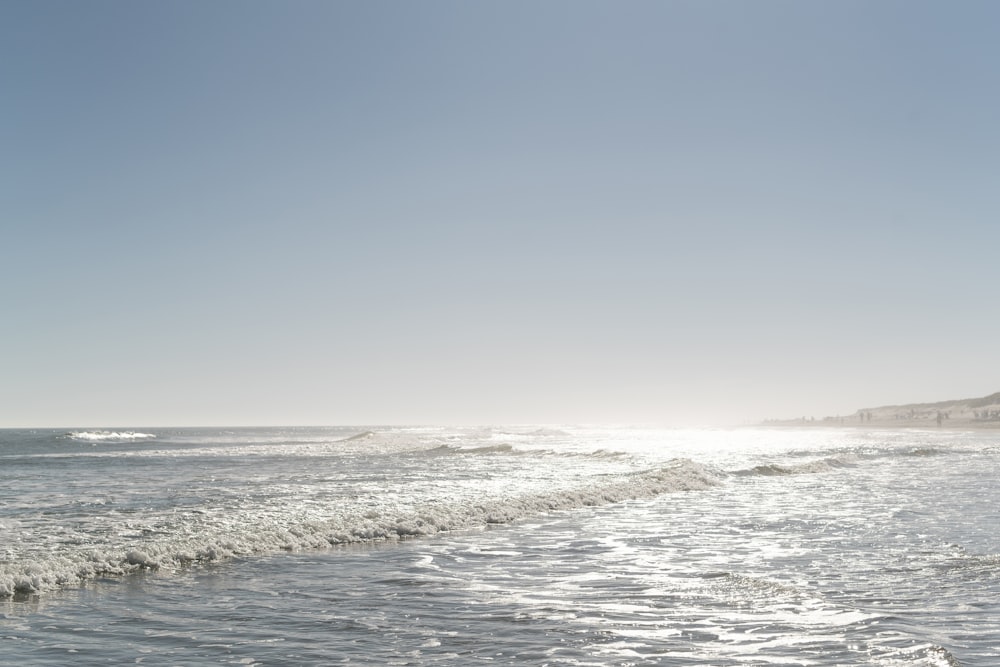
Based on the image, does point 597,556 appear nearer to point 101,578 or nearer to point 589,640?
point 589,640

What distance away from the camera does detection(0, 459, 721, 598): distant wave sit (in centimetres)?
1325

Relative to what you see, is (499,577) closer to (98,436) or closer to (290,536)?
(290,536)

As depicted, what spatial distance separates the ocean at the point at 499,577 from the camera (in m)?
8.73

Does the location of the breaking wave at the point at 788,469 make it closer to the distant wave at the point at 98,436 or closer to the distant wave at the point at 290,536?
the distant wave at the point at 290,536

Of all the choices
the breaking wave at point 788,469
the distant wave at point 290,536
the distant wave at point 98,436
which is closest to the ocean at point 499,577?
the distant wave at point 290,536

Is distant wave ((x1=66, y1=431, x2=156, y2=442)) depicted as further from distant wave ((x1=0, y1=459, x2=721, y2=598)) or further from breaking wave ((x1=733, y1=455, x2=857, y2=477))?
distant wave ((x1=0, y1=459, x2=721, y2=598))

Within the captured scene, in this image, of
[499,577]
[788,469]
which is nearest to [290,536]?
[499,577]

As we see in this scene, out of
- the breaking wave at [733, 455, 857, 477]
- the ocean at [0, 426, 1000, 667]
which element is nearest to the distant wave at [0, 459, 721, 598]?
the ocean at [0, 426, 1000, 667]

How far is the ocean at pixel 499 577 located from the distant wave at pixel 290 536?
7 cm

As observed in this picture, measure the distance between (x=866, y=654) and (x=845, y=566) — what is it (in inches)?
227

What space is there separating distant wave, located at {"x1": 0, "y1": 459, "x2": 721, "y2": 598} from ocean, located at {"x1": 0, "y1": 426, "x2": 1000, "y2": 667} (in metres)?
0.07

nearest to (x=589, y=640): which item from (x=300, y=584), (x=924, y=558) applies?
(x=300, y=584)

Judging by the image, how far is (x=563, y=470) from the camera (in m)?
41.4

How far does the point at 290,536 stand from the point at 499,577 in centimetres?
682
